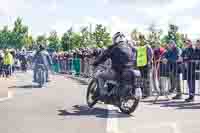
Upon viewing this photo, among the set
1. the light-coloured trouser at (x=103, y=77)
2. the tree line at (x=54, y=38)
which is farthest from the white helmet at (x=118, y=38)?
the tree line at (x=54, y=38)

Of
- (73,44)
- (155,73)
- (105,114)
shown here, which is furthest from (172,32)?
(105,114)

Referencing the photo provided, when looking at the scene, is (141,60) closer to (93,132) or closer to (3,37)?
(93,132)

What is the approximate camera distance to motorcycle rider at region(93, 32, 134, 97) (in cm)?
1203

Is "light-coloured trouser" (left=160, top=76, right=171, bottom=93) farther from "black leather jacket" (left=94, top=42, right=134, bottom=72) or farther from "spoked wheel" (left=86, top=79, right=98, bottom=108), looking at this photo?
"black leather jacket" (left=94, top=42, right=134, bottom=72)

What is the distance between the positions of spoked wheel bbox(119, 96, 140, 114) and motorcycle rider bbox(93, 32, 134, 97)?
1.80 ft

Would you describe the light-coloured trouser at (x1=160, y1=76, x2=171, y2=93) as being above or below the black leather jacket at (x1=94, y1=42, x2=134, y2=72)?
below

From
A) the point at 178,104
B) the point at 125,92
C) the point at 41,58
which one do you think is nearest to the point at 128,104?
the point at 125,92

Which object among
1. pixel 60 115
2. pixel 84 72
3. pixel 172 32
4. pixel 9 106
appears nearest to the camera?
pixel 60 115

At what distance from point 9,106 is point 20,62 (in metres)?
28.4

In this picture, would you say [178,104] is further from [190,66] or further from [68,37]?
[68,37]

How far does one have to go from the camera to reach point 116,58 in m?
12.1

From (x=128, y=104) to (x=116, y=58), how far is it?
1.05 m

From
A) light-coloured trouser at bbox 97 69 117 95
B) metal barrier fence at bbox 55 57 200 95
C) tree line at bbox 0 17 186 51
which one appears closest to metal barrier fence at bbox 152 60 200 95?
metal barrier fence at bbox 55 57 200 95

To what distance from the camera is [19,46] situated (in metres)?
95.1
